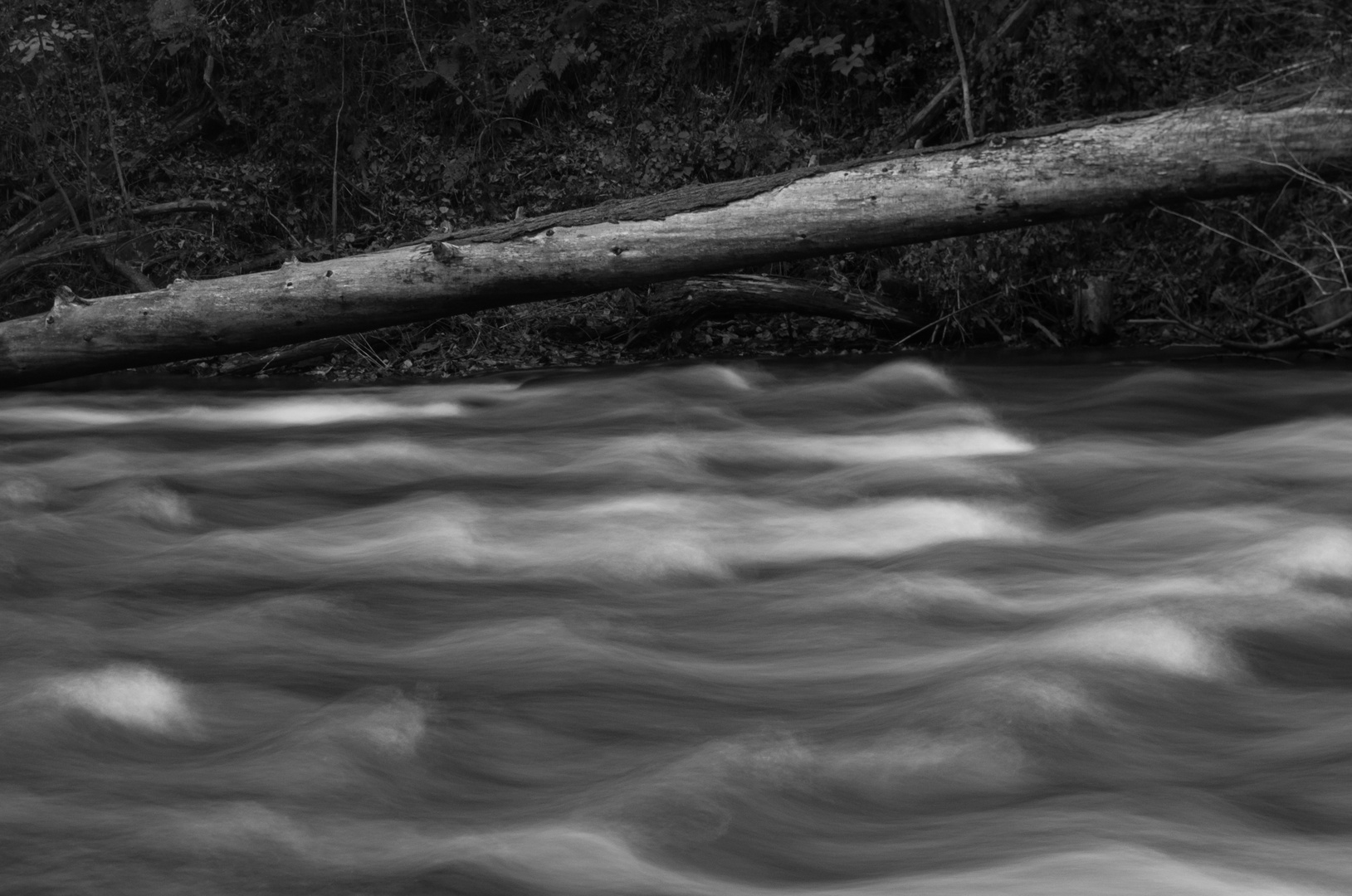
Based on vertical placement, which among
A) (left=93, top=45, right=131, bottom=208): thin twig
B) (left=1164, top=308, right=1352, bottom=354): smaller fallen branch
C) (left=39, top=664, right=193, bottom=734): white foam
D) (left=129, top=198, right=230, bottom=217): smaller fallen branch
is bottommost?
(left=1164, top=308, right=1352, bottom=354): smaller fallen branch

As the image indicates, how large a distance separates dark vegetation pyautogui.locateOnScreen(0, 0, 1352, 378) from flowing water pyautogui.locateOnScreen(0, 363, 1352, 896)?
2234mm

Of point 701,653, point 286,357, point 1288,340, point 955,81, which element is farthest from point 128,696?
point 955,81

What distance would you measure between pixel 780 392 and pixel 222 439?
274cm

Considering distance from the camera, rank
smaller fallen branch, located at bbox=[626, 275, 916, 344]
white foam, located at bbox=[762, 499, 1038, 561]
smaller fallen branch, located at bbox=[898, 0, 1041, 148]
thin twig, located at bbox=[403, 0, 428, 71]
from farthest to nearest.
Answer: thin twig, located at bbox=[403, 0, 428, 71], smaller fallen branch, located at bbox=[898, 0, 1041, 148], smaller fallen branch, located at bbox=[626, 275, 916, 344], white foam, located at bbox=[762, 499, 1038, 561]

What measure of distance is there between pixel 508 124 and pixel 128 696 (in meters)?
7.97

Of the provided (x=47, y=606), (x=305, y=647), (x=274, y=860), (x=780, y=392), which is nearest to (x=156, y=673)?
(x=305, y=647)

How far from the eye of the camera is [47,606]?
4156 mm

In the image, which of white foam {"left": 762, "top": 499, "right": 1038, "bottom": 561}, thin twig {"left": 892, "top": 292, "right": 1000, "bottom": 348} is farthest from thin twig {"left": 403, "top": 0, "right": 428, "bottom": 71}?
white foam {"left": 762, "top": 499, "right": 1038, "bottom": 561}

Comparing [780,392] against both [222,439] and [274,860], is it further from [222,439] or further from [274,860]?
[274,860]

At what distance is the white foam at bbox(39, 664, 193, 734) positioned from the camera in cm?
332

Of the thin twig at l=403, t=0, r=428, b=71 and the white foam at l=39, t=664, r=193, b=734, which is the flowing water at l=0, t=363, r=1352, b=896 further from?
the thin twig at l=403, t=0, r=428, b=71

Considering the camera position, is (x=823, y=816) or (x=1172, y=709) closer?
(x=823, y=816)

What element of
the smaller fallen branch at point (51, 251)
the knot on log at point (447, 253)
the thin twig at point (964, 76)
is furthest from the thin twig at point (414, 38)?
the knot on log at point (447, 253)

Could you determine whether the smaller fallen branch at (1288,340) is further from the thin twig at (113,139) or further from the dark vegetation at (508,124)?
the thin twig at (113,139)
